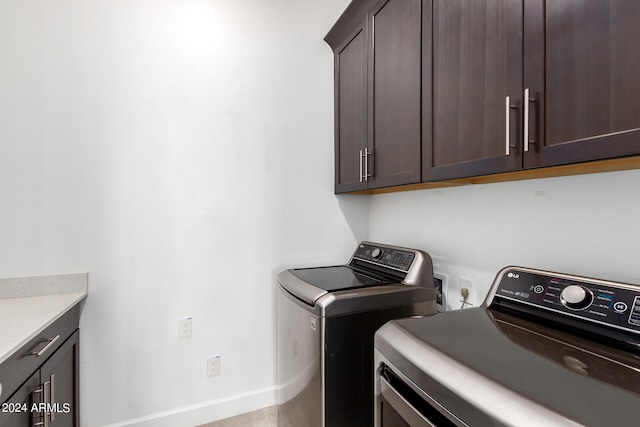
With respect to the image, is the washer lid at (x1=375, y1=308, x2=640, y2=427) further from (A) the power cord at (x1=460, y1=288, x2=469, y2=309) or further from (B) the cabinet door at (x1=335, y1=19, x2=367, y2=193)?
(B) the cabinet door at (x1=335, y1=19, x2=367, y2=193)

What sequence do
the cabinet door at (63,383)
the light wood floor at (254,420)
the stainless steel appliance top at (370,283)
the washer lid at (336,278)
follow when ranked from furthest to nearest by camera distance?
the light wood floor at (254,420) → the washer lid at (336,278) → the stainless steel appliance top at (370,283) → the cabinet door at (63,383)

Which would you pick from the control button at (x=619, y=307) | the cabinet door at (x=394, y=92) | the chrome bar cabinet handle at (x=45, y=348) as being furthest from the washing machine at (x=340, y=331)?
the chrome bar cabinet handle at (x=45, y=348)

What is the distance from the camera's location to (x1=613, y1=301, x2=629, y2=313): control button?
749 millimetres

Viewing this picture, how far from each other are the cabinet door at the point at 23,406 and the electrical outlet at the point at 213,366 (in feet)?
2.72

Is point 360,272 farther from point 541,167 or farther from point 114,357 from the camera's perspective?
point 114,357

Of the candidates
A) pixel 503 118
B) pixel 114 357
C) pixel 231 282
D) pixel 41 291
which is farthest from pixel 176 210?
pixel 503 118

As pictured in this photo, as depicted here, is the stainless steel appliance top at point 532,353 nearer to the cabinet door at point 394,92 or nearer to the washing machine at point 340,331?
the washing machine at point 340,331

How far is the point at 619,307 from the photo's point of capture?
76cm

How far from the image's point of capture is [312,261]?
2.03 m

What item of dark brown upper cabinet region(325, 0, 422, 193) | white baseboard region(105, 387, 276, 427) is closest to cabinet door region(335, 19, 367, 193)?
dark brown upper cabinet region(325, 0, 422, 193)

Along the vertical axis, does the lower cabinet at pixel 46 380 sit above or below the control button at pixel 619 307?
below

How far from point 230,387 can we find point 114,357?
2.16 feet

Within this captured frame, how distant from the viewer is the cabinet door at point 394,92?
1.29 meters

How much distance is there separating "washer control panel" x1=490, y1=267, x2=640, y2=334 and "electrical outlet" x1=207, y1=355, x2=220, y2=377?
154cm
